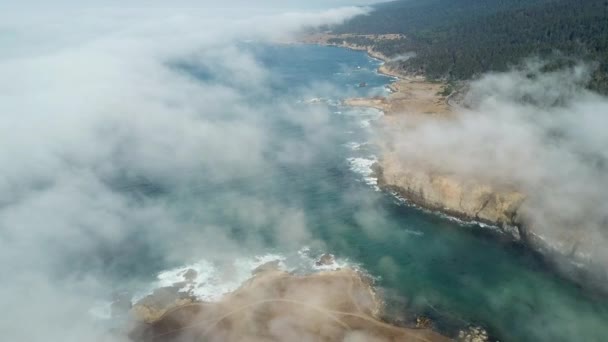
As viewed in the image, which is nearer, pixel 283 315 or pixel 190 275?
pixel 283 315

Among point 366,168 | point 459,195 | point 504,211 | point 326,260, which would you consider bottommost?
point 366,168

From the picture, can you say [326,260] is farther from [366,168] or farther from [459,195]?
[366,168]

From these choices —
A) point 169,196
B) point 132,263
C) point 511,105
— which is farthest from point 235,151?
point 511,105

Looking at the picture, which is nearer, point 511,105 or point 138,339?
point 138,339

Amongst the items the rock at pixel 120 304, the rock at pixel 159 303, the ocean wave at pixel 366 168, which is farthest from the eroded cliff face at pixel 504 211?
the rock at pixel 120 304

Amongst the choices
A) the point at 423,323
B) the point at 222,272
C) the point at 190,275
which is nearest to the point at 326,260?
the point at 222,272

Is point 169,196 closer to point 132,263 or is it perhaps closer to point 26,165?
point 132,263

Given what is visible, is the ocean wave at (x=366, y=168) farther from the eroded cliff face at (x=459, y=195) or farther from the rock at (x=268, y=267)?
the rock at (x=268, y=267)
